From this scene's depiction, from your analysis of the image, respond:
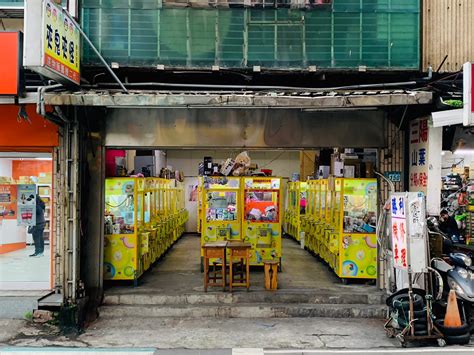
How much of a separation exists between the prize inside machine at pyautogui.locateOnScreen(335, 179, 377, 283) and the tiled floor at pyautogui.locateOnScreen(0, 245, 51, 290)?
20.7 feet

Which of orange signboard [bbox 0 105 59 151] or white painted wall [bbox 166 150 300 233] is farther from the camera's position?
white painted wall [bbox 166 150 300 233]

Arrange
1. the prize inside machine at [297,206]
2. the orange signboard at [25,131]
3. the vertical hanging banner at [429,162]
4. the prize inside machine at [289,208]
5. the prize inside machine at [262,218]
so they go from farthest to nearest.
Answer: the prize inside machine at [289,208]
the prize inside machine at [297,206]
the prize inside machine at [262,218]
the orange signboard at [25,131]
the vertical hanging banner at [429,162]

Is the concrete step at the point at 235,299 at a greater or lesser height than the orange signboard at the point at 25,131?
lesser

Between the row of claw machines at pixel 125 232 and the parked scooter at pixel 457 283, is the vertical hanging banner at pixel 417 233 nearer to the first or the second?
the parked scooter at pixel 457 283

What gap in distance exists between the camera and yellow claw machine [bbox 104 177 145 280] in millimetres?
10180

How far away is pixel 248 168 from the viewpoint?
12.8 metres

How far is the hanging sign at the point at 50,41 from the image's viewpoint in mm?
Result: 6734

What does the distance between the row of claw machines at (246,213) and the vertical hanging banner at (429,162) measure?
410 cm

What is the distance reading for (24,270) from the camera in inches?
361

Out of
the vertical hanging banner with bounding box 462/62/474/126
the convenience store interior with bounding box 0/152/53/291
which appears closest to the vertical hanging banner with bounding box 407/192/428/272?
the vertical hanging banner with bounding box 462/62/474/126

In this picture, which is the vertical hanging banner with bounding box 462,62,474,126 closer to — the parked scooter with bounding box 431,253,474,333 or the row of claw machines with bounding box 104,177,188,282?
the parked scooter with bounding box 431,253,474,333

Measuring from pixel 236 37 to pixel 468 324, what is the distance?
659 cm

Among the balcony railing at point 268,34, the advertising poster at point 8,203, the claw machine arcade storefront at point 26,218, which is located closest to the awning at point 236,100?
the balcony railing at point 268,34

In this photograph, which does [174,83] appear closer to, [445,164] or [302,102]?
[302,102]
